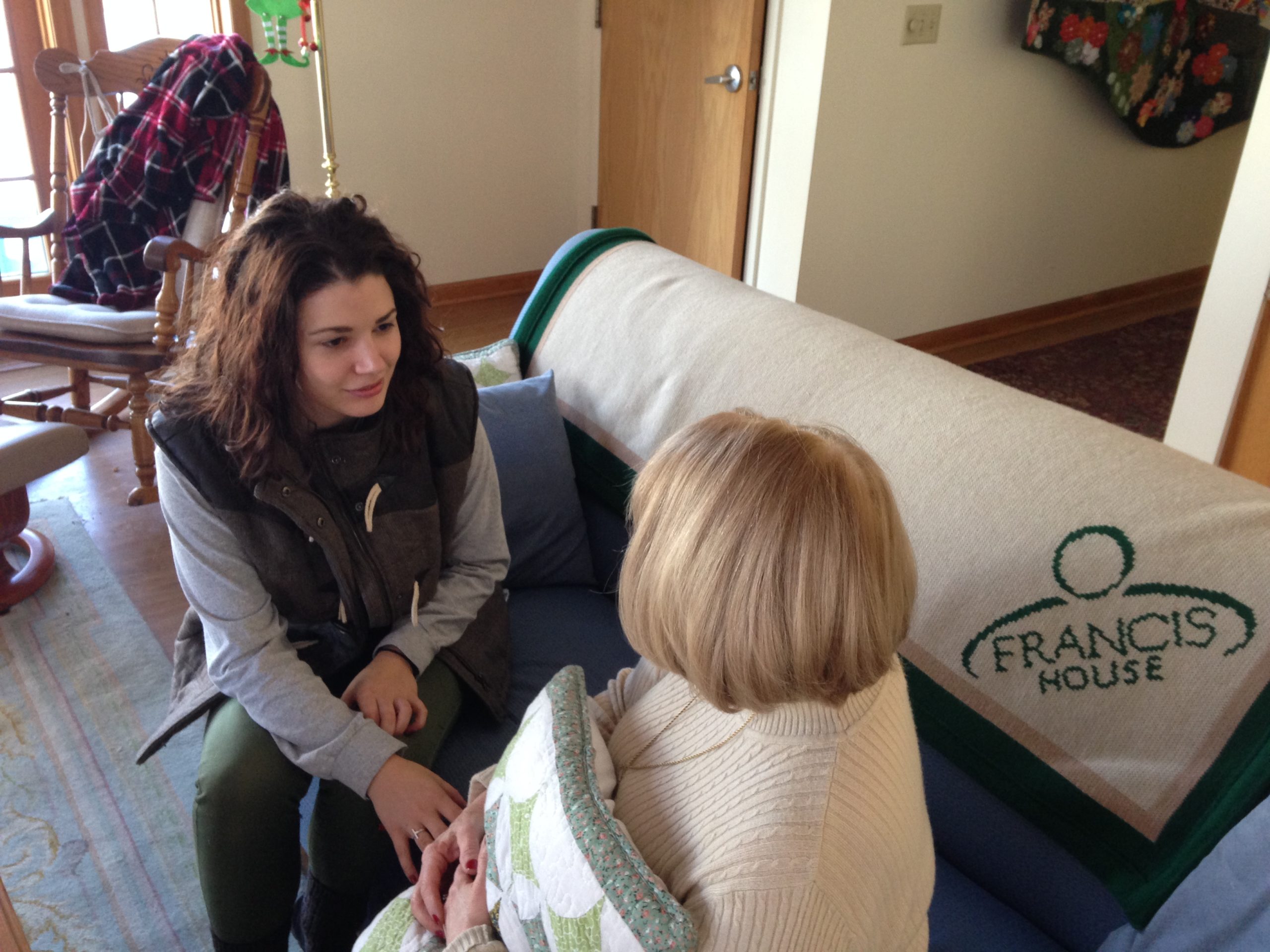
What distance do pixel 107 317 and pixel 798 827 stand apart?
2.36m

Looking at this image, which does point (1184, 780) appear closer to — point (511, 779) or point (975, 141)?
point (511, 779)

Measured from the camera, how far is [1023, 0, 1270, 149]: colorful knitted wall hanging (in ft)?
11.0

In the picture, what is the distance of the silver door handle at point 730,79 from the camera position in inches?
124

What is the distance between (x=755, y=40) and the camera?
10.2 feet

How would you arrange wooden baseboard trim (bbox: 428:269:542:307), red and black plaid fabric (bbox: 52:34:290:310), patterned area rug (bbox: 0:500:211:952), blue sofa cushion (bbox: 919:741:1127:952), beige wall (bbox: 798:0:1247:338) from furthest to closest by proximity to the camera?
wooden baseboard trim (bbox: 428:269:542:307)
beige wall (bbox: 798:0:1247:338)
red and black plaid fabric (bbox: 52:34:290:310)
patterned area rug (bbox: 0:500:211:952)
blue sofa cushion (bbox: 919:741:1127:952)

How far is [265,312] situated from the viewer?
1.09m

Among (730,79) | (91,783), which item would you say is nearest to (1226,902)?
(91,783)

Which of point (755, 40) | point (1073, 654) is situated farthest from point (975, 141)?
point (1073, 654)

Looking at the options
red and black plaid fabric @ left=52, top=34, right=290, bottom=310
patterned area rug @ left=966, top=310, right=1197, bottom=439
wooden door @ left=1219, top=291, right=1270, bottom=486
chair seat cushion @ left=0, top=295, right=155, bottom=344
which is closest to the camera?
wooden door @ left=1219, top=291, right=1270, bottom=486

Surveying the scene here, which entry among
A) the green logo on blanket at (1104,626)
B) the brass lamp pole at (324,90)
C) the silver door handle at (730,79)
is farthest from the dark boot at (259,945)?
the silver door handle at (730,79)

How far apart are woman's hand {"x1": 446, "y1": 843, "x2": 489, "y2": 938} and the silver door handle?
2.76 m

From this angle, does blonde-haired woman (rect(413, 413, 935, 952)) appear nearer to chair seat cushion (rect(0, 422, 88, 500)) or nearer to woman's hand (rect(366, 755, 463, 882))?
woman's hand (rect(366, 755, 463, 882))

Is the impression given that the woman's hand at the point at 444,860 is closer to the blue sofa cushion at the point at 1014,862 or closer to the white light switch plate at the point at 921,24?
the blue sofa cushion at the point at 1014,862

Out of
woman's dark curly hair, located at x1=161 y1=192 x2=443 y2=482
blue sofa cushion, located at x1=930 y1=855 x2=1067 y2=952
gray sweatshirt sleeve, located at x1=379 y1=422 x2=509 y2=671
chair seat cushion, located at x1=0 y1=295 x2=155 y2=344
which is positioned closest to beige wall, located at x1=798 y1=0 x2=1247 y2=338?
chair seat cushion, located at x1=0 y1=295 x2=155 y2=344
